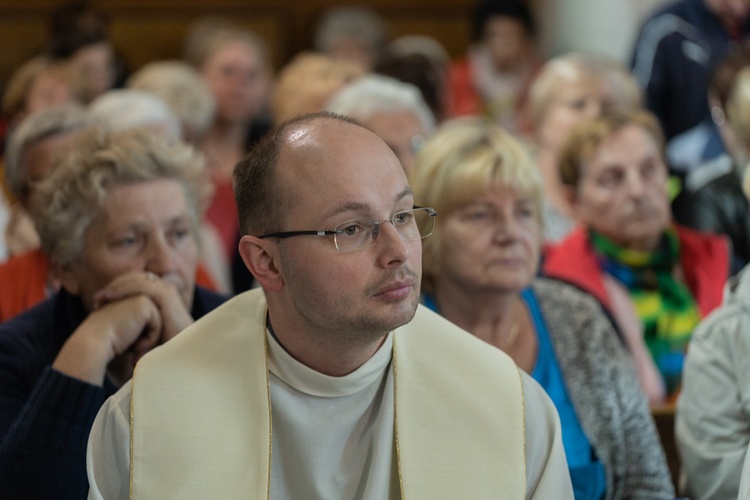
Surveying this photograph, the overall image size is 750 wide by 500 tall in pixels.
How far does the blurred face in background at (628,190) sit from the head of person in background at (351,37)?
3.79 metres

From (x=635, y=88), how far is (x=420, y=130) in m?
1.39

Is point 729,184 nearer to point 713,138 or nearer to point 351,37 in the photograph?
point 713,138


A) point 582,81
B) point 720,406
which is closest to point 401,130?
point 582,81

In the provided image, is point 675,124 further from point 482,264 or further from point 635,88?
point 482,264

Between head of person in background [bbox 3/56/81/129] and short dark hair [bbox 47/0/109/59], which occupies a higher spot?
short dark hair [bbox 47/0/109/59]

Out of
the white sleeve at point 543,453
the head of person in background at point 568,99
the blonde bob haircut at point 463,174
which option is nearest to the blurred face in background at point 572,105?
the head of person in background at point 568,99

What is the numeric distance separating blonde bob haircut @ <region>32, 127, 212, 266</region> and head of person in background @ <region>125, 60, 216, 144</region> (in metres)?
2.69

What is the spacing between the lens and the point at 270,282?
7.46 ft

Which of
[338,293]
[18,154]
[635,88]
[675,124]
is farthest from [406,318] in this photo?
[675,124]

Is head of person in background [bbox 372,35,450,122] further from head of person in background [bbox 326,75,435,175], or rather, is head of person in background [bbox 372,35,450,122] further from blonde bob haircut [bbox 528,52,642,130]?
head of person in background [bbox 326,75,435,175]

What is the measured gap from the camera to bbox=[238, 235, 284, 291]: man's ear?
2.27 metres

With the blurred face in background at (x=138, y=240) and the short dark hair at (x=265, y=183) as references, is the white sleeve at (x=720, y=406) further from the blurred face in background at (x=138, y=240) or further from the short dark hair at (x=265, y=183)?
the blurred face in background at (x=138, y=240)

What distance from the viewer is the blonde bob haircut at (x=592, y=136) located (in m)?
4.18

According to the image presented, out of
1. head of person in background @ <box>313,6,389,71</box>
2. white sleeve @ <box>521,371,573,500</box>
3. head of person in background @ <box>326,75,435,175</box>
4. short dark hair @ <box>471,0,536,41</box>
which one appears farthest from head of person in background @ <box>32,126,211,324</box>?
short dark hair @ <box>471,0,536,41</box>
